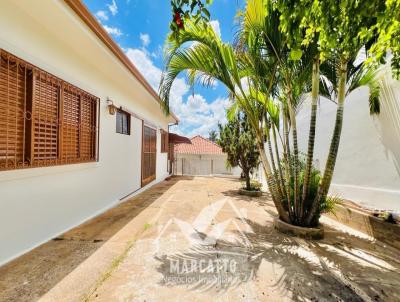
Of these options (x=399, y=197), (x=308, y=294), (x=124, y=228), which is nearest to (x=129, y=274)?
(x=124, y=228)

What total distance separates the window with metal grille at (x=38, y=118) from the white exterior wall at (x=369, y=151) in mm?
7960

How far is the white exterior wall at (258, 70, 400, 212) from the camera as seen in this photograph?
546cm

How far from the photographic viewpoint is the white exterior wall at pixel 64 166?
3.09 metres

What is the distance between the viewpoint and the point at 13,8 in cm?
311

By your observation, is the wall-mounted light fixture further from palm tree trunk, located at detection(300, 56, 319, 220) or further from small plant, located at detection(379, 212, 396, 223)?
small plant, located at detection(379, 212, 396, 223)

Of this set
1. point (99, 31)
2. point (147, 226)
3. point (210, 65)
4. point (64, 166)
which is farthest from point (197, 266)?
point (99, 31)

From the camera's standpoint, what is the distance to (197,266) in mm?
3096

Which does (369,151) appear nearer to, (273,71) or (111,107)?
(273,71)

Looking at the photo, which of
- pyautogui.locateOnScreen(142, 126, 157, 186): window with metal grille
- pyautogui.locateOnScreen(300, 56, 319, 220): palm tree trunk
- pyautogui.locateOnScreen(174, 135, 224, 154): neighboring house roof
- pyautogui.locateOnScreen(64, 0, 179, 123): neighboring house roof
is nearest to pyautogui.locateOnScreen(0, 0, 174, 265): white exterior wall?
pyautogui.locateOnScreen(64, 0, 179, 123): neighboring house roof

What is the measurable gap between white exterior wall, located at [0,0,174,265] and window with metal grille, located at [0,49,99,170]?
17cm

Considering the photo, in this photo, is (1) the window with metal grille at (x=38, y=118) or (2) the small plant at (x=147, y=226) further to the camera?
(2) the small plant at (x=147, y=226)

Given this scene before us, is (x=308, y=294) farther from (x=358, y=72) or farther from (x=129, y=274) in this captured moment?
(x=358, y=72)

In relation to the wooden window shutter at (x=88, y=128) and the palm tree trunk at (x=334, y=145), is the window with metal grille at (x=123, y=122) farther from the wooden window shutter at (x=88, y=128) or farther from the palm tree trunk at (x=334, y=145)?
the palm tree trunk at (x=334, y=145)

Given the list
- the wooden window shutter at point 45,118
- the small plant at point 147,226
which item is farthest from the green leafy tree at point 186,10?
the small plant at point 147,226
